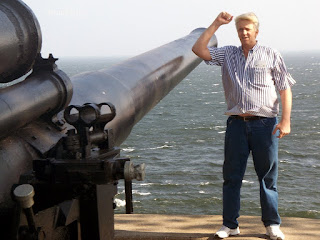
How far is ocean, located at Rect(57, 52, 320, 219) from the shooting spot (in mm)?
26578

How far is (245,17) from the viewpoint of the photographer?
4371 millimetres

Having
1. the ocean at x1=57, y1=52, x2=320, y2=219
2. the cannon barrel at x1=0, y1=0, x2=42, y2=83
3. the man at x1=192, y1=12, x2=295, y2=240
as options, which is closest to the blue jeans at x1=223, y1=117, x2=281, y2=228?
the man at x1=192, y1=12, x2=295, y2=240

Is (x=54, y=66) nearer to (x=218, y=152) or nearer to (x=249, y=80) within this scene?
(x=249, y=80)

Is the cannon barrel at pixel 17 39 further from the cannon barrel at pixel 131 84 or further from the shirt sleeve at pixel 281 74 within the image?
the shirt sleeve at pixel 281 74

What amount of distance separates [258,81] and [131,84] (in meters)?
1.09

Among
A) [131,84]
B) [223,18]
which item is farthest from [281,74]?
[131,84]

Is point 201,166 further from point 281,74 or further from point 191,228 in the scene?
point 281,74

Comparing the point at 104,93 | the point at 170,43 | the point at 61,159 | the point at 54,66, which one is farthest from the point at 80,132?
the point at 170,43

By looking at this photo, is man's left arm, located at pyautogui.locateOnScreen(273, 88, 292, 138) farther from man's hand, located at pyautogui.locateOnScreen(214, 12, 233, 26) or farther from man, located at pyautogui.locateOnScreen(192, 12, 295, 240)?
man's hand, located at pyautogui.locateOnScreen(214, 12, 233, 26)

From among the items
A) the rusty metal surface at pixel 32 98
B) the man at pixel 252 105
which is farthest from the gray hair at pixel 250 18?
the rusty metal surface at pixel 32 98

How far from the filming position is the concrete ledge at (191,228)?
186 inches

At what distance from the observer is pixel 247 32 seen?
4402 millimetres

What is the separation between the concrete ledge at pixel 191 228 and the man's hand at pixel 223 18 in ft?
5.27

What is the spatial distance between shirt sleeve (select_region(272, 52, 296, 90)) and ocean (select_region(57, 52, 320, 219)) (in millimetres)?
21010
